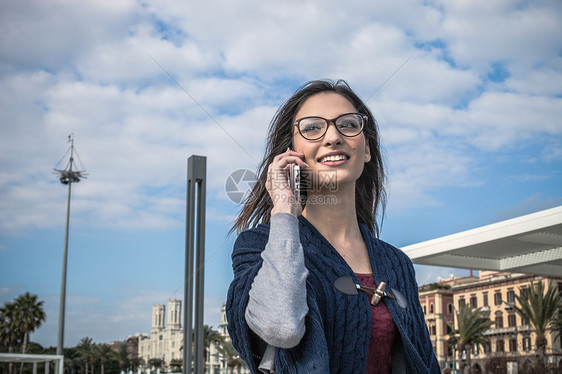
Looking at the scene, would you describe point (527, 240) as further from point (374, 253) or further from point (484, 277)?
point (484, 277)

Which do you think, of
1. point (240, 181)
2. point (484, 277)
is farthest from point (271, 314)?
point (484, 277)

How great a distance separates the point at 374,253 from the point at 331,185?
0.93 feet

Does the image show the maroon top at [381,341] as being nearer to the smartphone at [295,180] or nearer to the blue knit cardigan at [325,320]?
the blue knit cardigan at [325,320]

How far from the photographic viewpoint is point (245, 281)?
1730 millimetres

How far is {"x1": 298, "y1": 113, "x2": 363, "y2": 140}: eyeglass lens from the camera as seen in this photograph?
2041 millimetres

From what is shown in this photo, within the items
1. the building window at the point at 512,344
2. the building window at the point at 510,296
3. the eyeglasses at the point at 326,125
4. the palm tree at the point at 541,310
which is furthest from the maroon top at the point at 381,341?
the building window at the point at 510,296

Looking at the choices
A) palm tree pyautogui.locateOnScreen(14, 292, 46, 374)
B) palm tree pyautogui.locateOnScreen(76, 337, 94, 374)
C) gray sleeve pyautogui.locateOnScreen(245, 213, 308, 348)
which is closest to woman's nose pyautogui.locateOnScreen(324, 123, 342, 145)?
gray sleeve pyautogui.locateOnScreen(245, 213, 308, 348)

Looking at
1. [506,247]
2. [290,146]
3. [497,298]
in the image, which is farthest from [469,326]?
[290,146]

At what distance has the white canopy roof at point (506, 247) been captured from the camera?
50.0ft

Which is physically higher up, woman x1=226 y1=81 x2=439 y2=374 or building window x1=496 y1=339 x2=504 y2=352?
woman x1=226 y1=81 x2=439 y2=374

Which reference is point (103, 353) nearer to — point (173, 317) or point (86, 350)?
point (86, 350)

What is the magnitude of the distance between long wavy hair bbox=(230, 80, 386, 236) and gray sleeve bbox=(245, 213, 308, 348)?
1.77ft

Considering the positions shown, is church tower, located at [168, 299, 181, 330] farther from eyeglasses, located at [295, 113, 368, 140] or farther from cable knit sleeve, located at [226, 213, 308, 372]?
cable knit sleeve, located at [226, 213, 308, 372]

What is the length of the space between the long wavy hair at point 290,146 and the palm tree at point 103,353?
94473 mm
